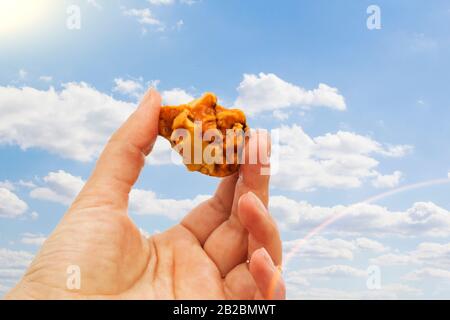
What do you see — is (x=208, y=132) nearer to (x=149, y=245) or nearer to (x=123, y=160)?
(x=123, y=160)

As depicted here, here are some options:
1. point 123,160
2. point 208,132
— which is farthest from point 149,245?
point 208,132

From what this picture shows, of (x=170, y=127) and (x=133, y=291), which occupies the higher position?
(x=170, y=127)

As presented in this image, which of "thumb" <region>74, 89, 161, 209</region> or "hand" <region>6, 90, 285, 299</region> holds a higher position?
"thumb" <region>74, 89, 161, 209</region>

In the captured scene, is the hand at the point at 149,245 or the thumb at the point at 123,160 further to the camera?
the thumb at the point at 123,160

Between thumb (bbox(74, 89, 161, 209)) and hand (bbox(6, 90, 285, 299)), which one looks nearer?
hand (bbox(6, 90, 285, 299))
